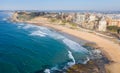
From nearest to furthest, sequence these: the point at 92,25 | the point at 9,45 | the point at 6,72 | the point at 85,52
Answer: the point at 6,72 < the point at 9,45 < the point at 85,52 < the point at 92,25

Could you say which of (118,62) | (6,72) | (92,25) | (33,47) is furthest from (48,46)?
(92,25)

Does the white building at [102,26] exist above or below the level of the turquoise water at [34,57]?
below

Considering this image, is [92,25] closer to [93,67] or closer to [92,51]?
[92,51]

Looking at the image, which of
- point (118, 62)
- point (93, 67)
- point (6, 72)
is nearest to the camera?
point (6, 72)

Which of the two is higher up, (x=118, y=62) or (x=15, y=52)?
(x=15, y=52)

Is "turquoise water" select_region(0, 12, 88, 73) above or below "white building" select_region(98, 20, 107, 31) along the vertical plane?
above

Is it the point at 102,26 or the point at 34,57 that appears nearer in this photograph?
the point at 34,57

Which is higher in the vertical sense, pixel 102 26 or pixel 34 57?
pixel 34 57

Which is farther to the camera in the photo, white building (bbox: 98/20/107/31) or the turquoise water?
white building (bbox: 98/20/107/31)

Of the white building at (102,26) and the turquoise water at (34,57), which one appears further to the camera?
the white building at (102,26)

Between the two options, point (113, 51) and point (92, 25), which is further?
point (92, 25)
